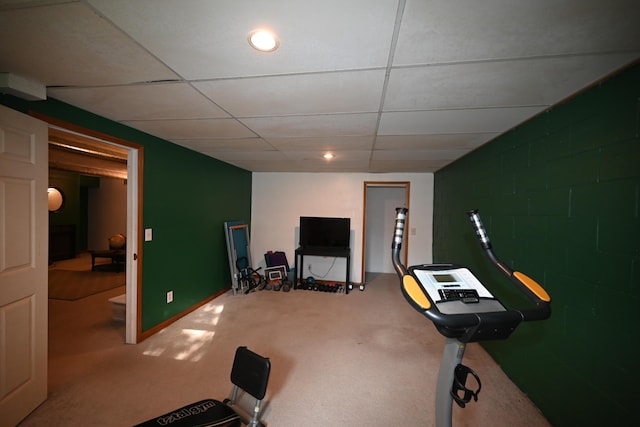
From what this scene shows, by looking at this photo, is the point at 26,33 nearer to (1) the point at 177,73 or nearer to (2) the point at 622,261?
(1) the point at 177,73

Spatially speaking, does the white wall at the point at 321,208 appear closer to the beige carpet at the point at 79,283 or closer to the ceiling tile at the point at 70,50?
the beige carpet at the point at 79,283

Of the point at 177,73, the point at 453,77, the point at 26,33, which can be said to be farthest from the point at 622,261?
the point at 26,33

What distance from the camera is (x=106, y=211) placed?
7.34 m

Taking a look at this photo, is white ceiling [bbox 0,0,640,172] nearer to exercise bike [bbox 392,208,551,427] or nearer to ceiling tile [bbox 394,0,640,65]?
ceiling tile [bbox 394,0,640,65]

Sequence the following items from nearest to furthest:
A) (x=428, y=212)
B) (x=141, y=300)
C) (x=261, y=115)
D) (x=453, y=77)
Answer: (x=453, y=77) → (x=261, y=115) → (x=141, y=300) → (x=428, y=212)

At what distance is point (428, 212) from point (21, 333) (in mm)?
5018

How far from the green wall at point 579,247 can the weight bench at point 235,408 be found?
1856 millimetres

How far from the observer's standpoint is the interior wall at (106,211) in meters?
7.24

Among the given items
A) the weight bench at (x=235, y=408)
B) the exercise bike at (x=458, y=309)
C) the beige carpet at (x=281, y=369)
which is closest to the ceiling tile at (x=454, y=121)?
the exercise bike at (x=458, y=309)

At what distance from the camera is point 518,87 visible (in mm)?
1508

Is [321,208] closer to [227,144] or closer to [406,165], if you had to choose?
Result: [406,165]

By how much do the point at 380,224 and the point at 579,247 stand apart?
4.10 metres

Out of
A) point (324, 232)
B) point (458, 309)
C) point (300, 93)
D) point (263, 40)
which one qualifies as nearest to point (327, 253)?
point (324, 232)

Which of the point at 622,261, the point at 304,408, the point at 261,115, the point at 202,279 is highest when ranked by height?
the point at 261,115
